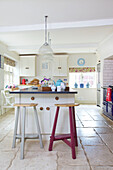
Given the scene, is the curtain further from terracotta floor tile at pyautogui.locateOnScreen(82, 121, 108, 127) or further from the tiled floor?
the tiled floor

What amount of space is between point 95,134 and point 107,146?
1.89 feet

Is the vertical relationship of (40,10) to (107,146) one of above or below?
above

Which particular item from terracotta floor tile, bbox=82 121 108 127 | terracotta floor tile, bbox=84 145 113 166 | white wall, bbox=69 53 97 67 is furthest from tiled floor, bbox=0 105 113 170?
white wall, bbox=69 53 97 67

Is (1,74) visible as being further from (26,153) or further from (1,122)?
(26,153)

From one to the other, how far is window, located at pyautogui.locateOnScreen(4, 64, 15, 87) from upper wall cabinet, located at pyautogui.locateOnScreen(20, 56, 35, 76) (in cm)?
48

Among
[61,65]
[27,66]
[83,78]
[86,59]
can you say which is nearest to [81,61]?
[86,59]

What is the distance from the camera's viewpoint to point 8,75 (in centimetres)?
645

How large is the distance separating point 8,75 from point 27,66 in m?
1.17

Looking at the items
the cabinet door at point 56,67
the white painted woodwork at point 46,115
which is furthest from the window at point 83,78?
the white painted woodwork at point 46,115

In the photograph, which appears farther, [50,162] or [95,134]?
[95,134]

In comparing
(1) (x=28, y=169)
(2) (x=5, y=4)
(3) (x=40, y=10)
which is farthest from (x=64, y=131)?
(2) (x=5, y=4)

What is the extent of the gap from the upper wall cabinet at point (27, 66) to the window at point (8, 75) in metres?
0.48

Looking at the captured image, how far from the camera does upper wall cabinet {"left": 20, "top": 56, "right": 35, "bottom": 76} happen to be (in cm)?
724

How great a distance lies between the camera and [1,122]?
4066 millimetres
